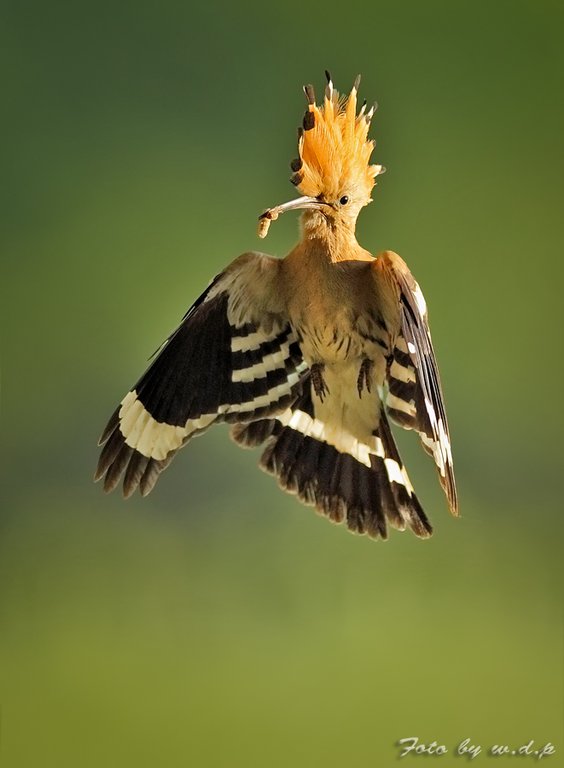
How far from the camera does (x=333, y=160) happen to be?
106 cm

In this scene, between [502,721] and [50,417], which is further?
[50,417]

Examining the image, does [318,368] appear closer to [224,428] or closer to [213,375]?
[213,375]

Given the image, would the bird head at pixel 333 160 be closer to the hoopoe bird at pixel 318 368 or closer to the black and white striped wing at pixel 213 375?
the hoopoe bird at pixel 318 368

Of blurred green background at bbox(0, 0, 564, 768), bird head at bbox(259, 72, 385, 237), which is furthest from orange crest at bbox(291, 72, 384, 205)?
blurred green background at bbox(0, 0, 564, 768)

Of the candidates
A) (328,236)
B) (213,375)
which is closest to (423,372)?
(328,236)

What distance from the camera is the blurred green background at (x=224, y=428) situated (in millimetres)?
1955

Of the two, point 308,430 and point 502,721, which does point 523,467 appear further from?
point 308,430

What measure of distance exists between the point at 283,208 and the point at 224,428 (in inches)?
46.2

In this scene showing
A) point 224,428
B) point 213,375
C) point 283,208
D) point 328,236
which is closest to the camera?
point 283,208

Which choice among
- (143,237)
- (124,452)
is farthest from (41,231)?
(124,452)

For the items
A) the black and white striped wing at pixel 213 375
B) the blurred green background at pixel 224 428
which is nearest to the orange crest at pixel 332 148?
the black and white striped wing at pixel 213 375

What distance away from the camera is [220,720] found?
193 cm

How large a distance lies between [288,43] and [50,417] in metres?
0.96

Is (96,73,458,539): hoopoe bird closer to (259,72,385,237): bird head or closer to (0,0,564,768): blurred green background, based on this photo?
(259,72,385,237): bird head
